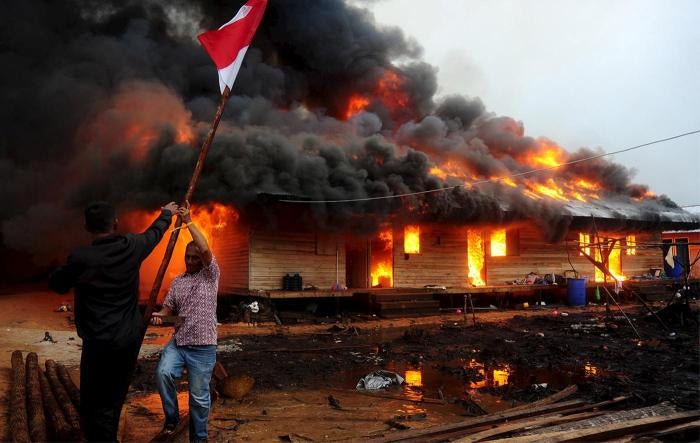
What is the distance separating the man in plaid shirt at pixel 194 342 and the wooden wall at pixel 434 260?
14.8m

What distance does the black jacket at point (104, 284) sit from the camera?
10.2ft

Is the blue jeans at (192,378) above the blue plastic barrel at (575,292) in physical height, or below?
above

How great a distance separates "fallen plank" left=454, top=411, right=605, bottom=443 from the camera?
174 inches

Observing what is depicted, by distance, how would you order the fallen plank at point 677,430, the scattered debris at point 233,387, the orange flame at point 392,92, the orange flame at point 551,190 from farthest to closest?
1. the orange flame at point 392,92
2. the orange flame at point 551,190
3. the scattered debris at point 233,387
4. the fallen plank at point 677,430

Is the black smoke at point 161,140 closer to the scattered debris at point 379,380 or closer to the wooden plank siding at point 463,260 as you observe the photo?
the wooden plank siding at point 463,260

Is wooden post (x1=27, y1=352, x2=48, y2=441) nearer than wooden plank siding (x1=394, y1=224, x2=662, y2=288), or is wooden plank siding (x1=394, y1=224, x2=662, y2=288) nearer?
wooden post (x1=27, y1=352, x2=48, y2=441)

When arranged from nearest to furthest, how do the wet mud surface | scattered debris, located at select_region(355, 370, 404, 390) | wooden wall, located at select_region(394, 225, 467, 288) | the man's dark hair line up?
the man's dark hair < the wet mud surface < scattered debris, located at select_region(355, 370, 404, 390) < wooden wall, located at select_region(394, 225, 467, 288)

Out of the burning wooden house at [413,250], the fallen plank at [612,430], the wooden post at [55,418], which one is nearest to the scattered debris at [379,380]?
the fallen plank at [612,430]

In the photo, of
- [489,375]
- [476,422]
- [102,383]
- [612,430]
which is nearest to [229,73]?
[102,383]

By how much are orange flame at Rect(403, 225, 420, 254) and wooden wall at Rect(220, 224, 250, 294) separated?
6.66m

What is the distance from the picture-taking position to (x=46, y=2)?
18031 millimetres

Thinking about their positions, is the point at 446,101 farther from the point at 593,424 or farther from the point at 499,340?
the point at 593,424

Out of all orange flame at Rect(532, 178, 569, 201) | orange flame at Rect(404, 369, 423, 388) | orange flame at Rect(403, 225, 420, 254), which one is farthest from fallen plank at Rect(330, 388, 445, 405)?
orange flame at Rect(532, 178, 569, 201)

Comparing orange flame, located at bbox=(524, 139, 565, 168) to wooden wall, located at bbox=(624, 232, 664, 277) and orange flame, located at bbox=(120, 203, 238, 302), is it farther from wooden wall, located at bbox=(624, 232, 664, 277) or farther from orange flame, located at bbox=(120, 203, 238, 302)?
orange flame, located at bbox=(120, 203, 238, 302)
